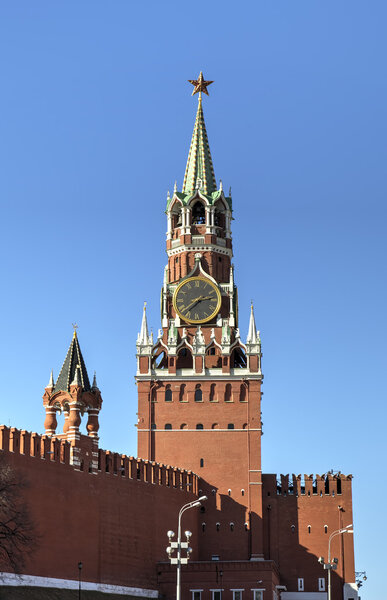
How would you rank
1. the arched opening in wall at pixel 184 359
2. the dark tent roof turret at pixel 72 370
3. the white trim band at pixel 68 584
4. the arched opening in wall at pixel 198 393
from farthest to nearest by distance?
1. the arched opening in wall at pixel 184 359
2. the arched opening in wall at pixel 198 393
3. the dark tent roof turret at pixel 72 370
4. the white trim band at pixel 68 584

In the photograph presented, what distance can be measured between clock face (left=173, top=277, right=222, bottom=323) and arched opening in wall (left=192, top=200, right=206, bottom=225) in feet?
18.0

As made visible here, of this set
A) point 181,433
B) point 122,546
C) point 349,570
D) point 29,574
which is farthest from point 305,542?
point 29,574

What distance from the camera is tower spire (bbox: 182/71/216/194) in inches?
3757

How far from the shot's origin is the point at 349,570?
86500 mm

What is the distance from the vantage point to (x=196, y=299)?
91.1 m

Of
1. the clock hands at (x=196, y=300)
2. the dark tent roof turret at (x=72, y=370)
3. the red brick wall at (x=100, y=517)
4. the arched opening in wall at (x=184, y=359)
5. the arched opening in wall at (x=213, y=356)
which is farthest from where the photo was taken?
the clock hands at (x=196, y=300)

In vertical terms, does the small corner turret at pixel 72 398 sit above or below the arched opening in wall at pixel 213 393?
below

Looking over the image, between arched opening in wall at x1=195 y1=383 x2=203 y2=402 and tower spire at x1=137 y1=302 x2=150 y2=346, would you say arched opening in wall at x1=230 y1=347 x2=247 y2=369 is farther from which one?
tower spire at x1=137 y1=302 x2=150 y2=346

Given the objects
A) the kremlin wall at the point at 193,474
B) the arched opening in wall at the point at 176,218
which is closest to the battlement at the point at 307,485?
the kremlin wall at the point at 193,474

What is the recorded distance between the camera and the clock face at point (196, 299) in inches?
3570

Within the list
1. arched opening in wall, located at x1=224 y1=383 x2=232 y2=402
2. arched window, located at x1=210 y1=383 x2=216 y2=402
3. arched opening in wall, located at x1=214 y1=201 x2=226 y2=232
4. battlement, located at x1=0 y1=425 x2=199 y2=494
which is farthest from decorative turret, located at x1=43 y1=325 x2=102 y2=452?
arched opening in wall, located at x1=214 y1=201 x2=226 y2=232

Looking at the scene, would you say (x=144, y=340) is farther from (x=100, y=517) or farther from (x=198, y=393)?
(x=100, y=517)

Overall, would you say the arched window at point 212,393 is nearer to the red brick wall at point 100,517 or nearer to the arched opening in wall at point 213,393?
the arched opening in wall at point 213,393

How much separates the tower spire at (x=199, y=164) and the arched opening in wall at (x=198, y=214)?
1368mm
